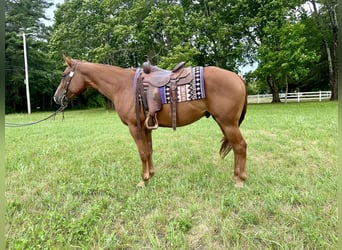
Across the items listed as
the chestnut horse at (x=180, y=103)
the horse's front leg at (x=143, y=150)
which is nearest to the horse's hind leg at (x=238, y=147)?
the chestnut horse at (x=180, y=103)

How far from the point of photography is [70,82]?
3268 millimetres

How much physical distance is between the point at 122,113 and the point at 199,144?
2592 mm

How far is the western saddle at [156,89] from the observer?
302 centimetres

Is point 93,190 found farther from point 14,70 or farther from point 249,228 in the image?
point 14,70

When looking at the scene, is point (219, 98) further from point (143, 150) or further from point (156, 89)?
point (143, 150)

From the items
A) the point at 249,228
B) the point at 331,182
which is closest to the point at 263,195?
the point at 249,228

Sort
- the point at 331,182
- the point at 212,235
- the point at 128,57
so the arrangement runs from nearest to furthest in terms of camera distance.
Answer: the point at 212,235
the point at 331,182
the point at 128,57

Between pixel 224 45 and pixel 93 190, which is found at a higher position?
pixel 224 45

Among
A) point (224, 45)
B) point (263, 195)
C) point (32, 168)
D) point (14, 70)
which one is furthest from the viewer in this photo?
point (14, 70)

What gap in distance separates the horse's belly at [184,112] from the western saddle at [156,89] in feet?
0.17

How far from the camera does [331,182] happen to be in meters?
Answer: 2.84

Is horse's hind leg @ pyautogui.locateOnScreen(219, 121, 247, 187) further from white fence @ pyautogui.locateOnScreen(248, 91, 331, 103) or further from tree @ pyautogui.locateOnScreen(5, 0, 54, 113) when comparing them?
tree @ pyautogui.locateOnScreen(5, 0, 54, 113)

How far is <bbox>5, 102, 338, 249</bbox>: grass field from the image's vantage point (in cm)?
197

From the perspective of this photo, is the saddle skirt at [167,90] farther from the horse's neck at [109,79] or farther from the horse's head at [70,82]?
the horse's head at [70,82]
